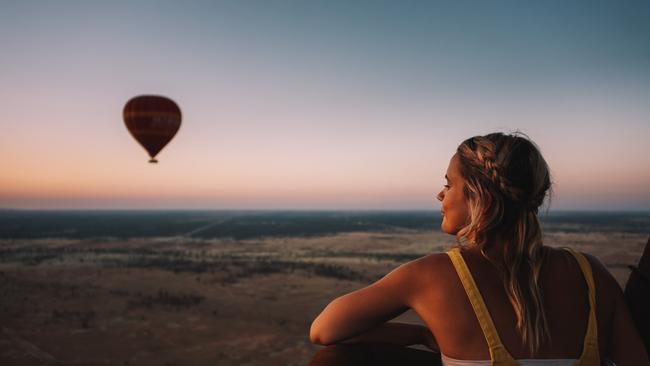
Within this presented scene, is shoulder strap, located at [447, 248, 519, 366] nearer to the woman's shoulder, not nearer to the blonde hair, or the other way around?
the blonde hair

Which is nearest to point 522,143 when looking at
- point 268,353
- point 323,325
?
point 323,325

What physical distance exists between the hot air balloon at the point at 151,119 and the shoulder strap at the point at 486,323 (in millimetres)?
16441

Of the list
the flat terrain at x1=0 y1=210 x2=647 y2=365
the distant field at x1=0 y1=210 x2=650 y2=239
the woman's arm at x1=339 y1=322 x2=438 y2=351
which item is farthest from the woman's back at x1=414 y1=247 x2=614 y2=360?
the distant field at x1=0 y1=210 x2=650 y2=239

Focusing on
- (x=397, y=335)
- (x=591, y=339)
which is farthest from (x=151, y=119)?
(x=591, y=339)

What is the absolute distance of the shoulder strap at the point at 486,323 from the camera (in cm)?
132

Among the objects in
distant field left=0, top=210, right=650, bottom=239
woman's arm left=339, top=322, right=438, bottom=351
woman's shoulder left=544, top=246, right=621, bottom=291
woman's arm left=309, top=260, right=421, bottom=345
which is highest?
woman's shoulder left=544, top=246, right=621, bottom=291

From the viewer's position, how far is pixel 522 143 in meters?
1.45

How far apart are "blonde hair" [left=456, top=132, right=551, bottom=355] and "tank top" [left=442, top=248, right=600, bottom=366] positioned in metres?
0.08

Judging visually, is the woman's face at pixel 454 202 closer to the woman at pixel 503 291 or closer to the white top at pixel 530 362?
the woman at pixel 503 291

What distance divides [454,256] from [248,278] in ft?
63.4

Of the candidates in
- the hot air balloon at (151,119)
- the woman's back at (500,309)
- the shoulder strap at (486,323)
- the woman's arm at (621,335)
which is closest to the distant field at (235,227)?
the hot air balloon at (151,119)

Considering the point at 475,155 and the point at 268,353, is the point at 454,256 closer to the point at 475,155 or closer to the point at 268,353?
the point at 475,155

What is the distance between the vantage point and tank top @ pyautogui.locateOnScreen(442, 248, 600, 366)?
4.33 ft

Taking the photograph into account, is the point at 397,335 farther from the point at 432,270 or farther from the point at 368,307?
the point at 432,270
